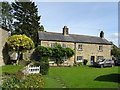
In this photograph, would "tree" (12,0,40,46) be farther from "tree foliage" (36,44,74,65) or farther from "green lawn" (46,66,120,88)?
"green lawn" (46,66,120,88)

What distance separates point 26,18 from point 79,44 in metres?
24.4

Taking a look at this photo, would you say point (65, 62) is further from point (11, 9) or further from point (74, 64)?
point (11, 9)

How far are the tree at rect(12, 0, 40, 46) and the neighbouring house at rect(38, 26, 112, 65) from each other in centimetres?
1475

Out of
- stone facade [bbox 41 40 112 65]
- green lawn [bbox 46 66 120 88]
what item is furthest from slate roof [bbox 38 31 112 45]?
green lawn [bbox 46 66 120 88]

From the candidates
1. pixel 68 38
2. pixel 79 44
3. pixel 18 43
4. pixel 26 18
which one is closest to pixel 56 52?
pixel 68 38

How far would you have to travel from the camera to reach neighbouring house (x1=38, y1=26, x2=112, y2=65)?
27.7 metres

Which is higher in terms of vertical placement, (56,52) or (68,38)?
(68,38)

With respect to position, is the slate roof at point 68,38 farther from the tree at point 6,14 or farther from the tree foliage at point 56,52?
the tree at point 6,14

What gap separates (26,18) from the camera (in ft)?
144

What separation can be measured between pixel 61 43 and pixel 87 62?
27.6 ft

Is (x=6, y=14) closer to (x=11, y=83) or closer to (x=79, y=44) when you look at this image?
(x=79, y=44)

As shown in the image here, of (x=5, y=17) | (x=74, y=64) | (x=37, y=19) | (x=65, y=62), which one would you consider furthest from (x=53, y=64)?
(x=5, y=17)

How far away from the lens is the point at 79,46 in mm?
29922

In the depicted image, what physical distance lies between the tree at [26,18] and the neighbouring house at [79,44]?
14751 mm
